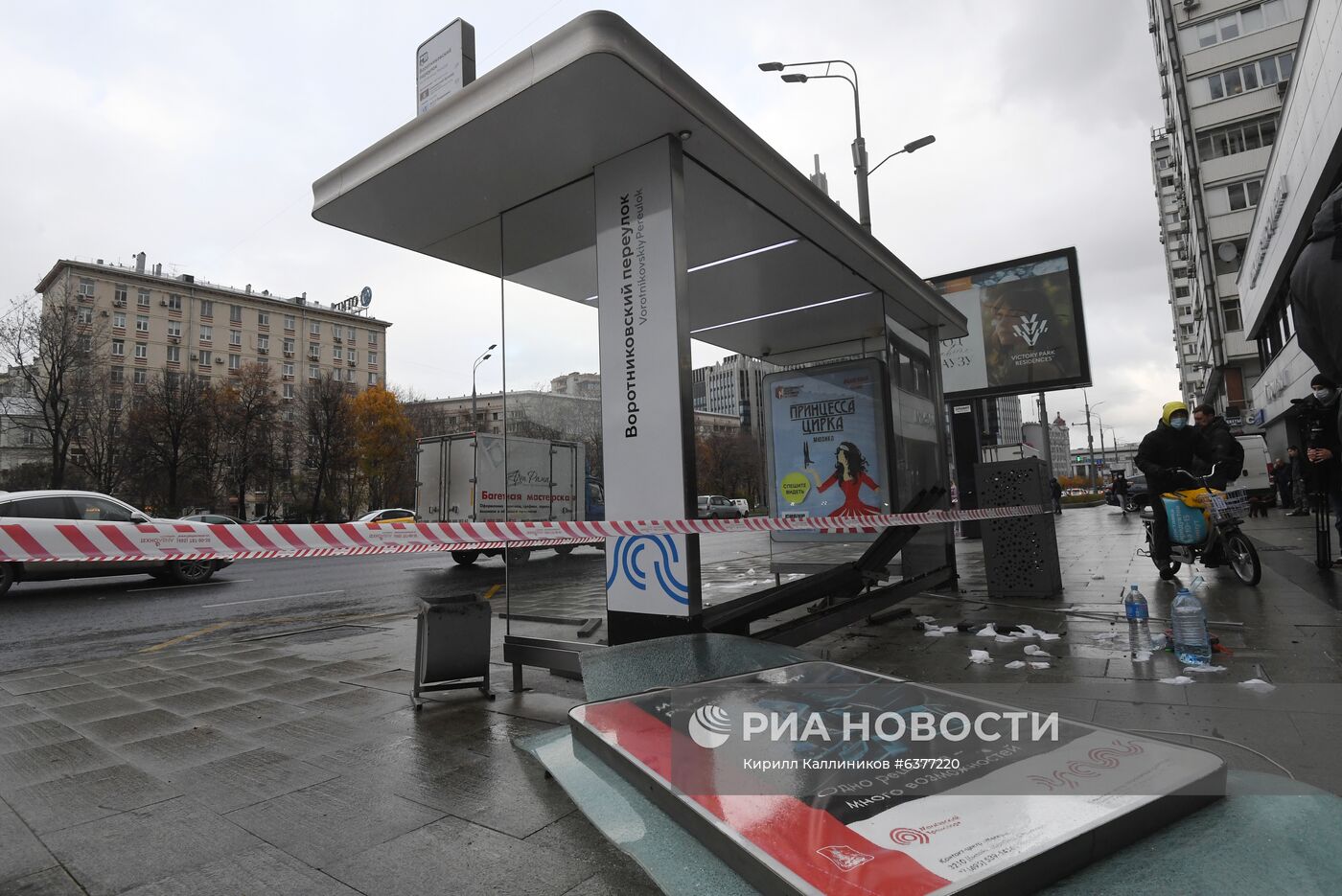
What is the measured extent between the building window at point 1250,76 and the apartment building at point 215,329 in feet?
204

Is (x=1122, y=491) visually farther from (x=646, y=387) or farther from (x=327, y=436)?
(x=327, y=436)

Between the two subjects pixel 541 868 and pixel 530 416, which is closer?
pixel 541 868

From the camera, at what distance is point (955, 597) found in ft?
26.0

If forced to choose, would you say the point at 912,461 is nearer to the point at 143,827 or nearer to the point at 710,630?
the point at 710,630

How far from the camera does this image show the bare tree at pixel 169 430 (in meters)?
34.8

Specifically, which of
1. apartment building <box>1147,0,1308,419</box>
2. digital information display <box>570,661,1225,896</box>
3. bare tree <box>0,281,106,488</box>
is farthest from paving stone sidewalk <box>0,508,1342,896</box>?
apartment building <box>1147,0,1308,419</box>

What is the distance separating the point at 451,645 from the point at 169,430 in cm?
3984

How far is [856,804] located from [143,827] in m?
2.71

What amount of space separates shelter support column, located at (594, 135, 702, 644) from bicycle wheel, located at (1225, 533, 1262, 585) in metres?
6.34

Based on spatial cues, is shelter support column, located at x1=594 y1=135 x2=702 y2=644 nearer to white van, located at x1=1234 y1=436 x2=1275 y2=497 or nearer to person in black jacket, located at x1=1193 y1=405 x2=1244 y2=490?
person in black jacket, located at x1=1193 y1=405 x2=1244 y2=490

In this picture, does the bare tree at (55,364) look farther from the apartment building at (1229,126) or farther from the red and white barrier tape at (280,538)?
the apartment building at (1229,126)

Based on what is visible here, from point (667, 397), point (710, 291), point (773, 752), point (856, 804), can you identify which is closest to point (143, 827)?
point (773, 752)

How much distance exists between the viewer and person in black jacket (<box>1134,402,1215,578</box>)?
751 cm

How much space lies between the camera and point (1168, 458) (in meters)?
7.60
